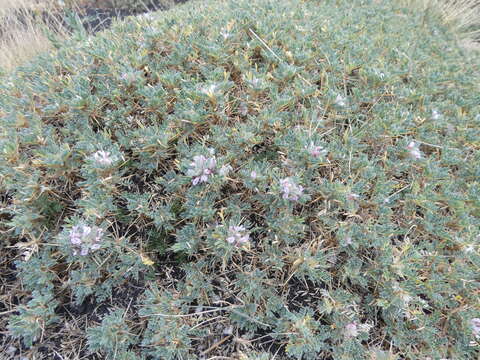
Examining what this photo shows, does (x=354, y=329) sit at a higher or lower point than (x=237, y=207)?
lower

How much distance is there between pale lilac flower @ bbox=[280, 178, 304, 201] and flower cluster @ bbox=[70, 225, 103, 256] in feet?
3.30

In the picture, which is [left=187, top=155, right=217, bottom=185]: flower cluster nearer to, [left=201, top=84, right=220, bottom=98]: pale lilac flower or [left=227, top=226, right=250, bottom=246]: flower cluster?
[left=227, top=226, right=250, bottom=246]: flower cluster

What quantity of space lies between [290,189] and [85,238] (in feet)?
3.60

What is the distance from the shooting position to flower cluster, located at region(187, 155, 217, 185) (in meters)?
1.81

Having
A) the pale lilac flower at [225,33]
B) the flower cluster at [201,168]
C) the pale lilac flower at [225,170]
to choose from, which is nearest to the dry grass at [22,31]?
the pale lilac flower at [225,33]

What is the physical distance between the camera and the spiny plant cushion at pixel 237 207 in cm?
174

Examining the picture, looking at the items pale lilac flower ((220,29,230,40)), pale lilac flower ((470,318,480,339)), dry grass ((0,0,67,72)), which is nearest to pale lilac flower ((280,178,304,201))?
pale lilac flower ((470,318,480,339))

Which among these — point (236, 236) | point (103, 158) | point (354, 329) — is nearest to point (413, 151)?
point (354, 329)

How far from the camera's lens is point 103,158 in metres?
1.84

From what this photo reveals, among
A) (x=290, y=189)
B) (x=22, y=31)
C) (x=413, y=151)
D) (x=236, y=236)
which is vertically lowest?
(x=413, y=151)

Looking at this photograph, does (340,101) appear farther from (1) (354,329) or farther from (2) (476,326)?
(2) (476,326)

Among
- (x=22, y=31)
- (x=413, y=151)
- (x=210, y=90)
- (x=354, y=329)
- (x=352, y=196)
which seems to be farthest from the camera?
(x=22, y=31)

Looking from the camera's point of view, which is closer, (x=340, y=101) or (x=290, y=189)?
(x=290, y=189)

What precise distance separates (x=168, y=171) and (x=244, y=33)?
145 centimetres
